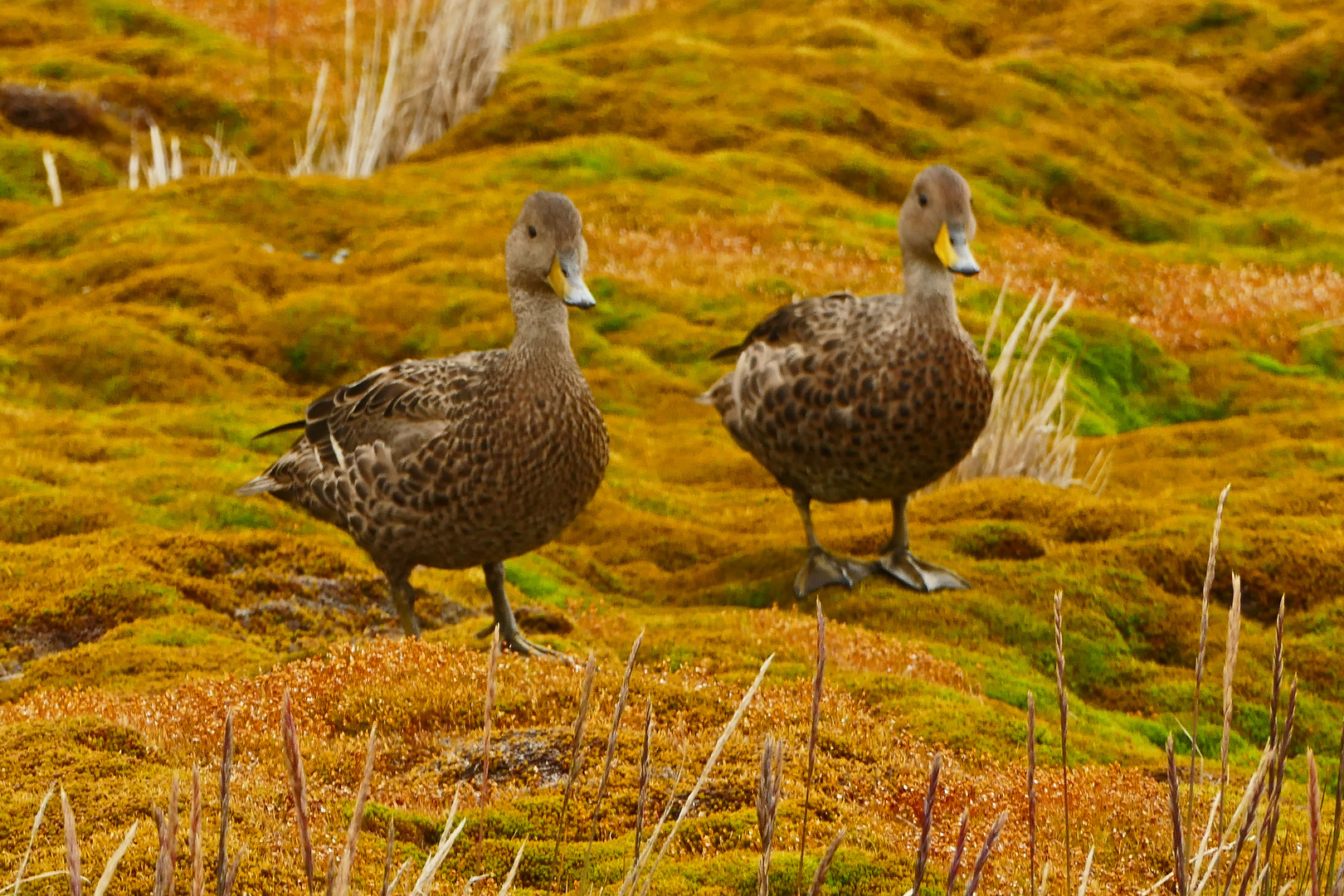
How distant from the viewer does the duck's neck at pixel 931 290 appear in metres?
9.05

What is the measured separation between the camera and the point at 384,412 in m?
7.79

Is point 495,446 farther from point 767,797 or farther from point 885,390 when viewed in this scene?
point 767,797

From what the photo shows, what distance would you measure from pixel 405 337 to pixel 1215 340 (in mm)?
10666

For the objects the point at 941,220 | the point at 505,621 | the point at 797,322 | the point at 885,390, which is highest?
the point at 941,220

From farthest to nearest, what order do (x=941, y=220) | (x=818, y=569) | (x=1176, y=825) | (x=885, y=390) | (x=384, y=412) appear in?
(x=818, y=569) < (x=941, y=220) < (x=885, y=390) < (x=384, y=412) < (x=1176, y=825)

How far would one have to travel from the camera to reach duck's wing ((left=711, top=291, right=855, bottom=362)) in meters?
9.61

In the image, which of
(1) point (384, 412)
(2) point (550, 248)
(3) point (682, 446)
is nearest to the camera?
(2) point (550, 248)

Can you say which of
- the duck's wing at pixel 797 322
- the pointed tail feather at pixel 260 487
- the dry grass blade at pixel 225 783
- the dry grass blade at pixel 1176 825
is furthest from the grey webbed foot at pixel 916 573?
the dry grass blade at pixel 225 783

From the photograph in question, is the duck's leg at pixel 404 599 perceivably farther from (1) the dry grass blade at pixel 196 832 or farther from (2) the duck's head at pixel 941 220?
(1) the dry grass blade at pixel 196 832

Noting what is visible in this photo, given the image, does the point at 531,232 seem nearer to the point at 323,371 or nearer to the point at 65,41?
the point at 323,371

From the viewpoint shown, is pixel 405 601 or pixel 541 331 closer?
pixel 541 331

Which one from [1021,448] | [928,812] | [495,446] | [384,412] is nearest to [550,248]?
[495,446]

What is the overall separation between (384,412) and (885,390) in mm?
3252

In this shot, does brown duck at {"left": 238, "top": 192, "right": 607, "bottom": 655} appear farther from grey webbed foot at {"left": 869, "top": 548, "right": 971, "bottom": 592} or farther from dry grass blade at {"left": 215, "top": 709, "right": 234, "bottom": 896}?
dry grass blade at {"left": 215, "top": 709, "right": 234, "bottom": 896}
